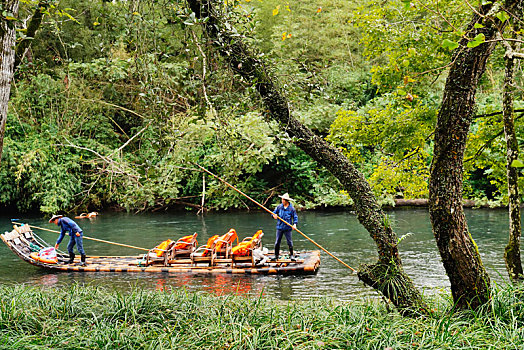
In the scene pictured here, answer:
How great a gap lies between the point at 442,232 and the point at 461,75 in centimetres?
146

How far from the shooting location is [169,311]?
15.7 feet

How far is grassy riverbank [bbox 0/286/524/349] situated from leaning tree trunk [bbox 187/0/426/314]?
10.4 inches

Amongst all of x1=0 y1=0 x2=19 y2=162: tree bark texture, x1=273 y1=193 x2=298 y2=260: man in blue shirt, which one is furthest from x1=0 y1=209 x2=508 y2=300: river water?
x1=0 y1=0 x2=19 y2=162: tree bark texture

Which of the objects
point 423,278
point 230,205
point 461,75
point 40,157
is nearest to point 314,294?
point 423,278

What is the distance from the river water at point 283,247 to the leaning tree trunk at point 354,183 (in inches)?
37.0

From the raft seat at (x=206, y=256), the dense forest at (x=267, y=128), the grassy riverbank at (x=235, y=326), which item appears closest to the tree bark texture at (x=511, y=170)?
the dense forest at (x=267, y=128)

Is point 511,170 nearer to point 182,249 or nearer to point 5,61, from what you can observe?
point 5,61

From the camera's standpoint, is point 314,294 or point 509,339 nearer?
point 509,339

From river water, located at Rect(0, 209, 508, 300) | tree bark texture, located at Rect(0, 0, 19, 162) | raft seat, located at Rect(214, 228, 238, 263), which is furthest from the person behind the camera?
raft seat, located at Rect(214, 228, 238, 263)

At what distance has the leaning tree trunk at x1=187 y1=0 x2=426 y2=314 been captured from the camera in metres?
4.48

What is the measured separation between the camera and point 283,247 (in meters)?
14.7

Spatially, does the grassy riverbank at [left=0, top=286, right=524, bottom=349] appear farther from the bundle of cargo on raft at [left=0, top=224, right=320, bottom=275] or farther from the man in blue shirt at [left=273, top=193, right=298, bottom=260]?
the man in blue shirt at [left=273, top=193, right=298, bottom=260]

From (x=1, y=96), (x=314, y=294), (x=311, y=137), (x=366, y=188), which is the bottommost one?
(x=314, y=294)

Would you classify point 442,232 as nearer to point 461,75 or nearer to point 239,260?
point 461,75
